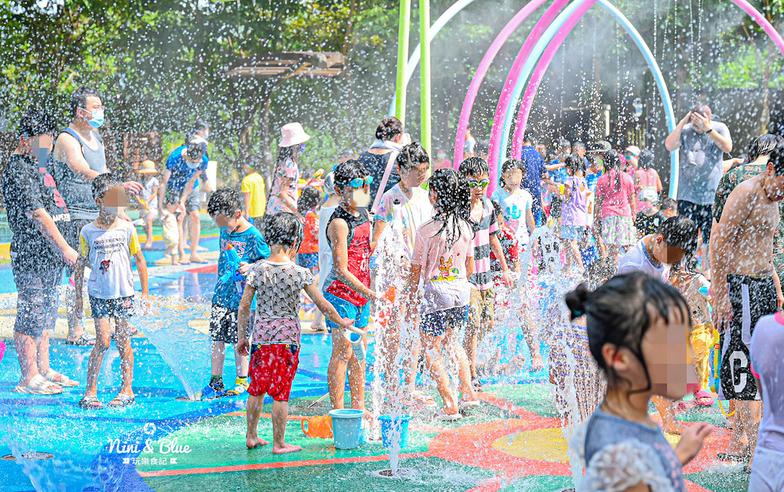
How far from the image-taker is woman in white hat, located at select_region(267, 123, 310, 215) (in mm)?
10266

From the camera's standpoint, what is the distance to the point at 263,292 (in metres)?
5.61

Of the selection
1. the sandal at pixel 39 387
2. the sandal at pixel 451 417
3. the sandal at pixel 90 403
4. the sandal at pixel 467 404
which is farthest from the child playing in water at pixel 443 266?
the sandal at pixel 39 387

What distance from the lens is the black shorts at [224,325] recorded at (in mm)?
6891

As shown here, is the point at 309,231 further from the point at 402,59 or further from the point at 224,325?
the point at 224,325

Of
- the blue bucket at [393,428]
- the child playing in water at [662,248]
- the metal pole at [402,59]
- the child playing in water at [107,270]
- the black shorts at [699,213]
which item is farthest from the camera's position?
the black shorts at [699,213]

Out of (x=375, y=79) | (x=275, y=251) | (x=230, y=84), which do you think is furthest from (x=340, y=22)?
(x=275, y=251)

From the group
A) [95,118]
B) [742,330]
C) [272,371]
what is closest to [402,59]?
[95,118]

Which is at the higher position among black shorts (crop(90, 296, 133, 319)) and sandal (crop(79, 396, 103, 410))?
black shorts (crop(90, 296, 133, 319))

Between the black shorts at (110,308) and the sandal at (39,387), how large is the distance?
824 mm

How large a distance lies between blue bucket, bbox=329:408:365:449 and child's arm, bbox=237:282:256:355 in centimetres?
64

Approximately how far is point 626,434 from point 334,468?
325 centimetres

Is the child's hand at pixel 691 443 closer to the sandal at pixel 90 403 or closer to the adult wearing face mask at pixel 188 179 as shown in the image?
the sandal at pixel 90 403

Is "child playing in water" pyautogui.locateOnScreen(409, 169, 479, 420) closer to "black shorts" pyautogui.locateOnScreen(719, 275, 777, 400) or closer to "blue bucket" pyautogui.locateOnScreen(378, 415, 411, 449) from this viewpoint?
"blue bucket" pyautogui.locateOnScreen(378, 415, 411, 449)

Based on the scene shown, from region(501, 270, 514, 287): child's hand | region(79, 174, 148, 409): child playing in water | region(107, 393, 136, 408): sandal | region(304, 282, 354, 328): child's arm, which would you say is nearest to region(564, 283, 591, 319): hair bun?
region(304, 282, 354, 328): child's arm
